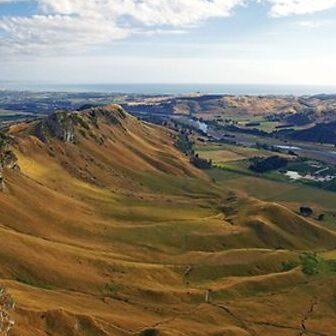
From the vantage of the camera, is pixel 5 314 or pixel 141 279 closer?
pixel 5 314

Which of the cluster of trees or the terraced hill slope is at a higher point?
the cluster of trees

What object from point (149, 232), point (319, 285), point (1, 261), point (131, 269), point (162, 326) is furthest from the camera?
point (149, 232)

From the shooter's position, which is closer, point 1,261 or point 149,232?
point 1,261

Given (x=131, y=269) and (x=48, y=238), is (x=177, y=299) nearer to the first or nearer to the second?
(x=131, y=269)

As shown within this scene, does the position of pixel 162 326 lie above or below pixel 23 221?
below

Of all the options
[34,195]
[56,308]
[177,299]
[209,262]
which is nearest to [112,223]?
[34,195]

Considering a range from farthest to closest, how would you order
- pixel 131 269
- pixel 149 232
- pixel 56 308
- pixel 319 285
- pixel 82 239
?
pixel 149 232, pixel 82 239, pixel 319 285, pixel 131 269, pixel 56 308

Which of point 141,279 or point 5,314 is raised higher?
point 5,314

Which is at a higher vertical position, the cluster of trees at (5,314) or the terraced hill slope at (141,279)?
the cluster of trees at (5,314)

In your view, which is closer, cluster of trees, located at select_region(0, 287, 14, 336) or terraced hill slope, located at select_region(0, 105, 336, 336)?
cluster of trees, located at select_region(0, 287, 14, 336)

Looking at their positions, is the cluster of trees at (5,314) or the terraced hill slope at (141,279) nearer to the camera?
the cluster of trees at (5,314)

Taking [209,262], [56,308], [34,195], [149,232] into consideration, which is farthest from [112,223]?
[56,308]
